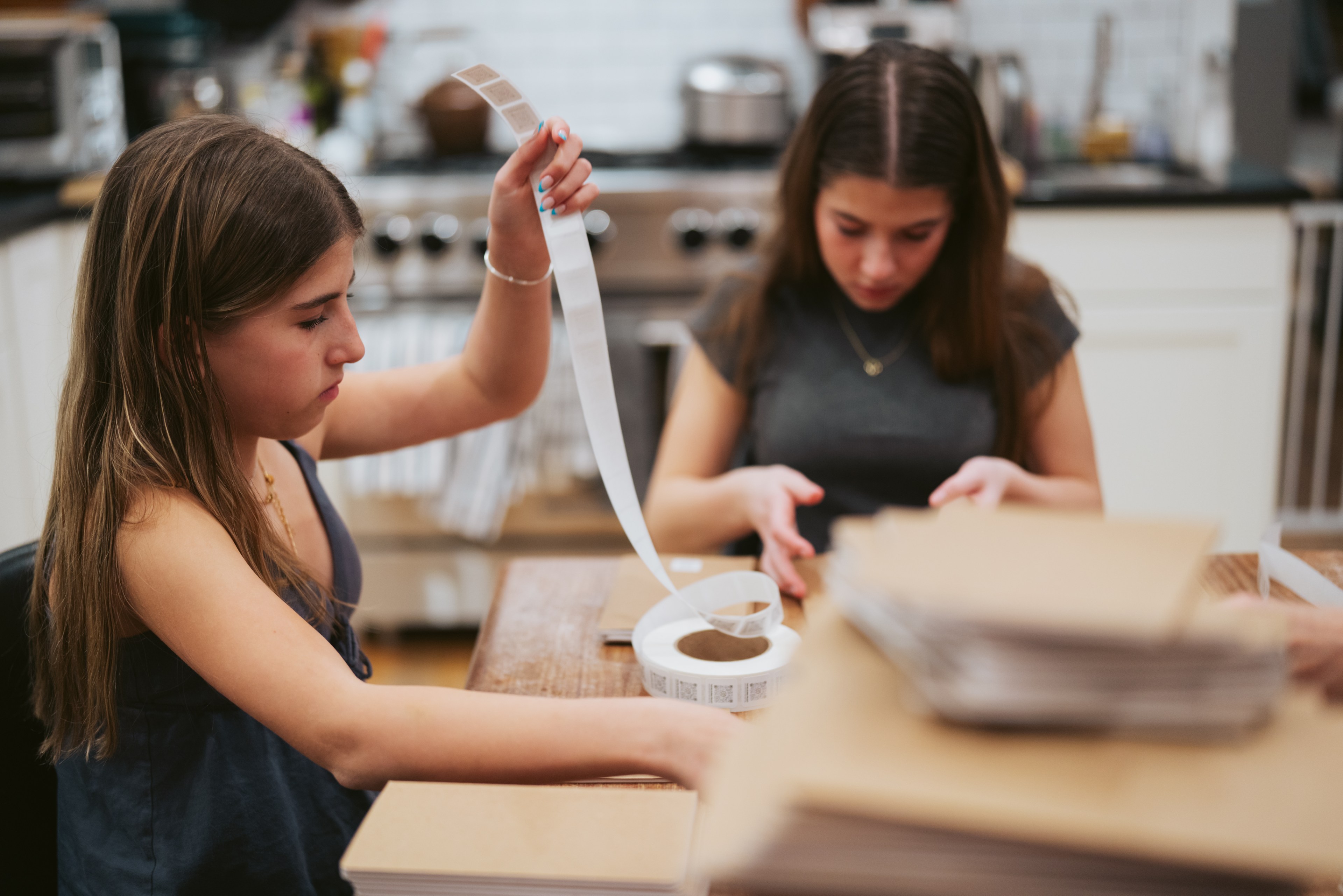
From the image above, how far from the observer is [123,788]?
3.22 ft

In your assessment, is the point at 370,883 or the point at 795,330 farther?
the point at 795,330

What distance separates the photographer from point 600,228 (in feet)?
8.13

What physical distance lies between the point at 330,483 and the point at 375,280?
1.52ft

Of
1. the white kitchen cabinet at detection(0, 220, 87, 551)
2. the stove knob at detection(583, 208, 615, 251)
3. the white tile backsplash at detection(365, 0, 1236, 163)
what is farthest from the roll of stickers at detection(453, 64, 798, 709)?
the white tile backsplash at detection(365, 0, 1236, 163)

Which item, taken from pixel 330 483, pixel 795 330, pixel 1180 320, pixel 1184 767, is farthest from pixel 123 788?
pixel 1180 320

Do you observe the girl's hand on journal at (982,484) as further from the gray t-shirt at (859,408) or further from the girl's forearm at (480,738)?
the girl's forearm at (480,738)

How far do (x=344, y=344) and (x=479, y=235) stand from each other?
156 cm

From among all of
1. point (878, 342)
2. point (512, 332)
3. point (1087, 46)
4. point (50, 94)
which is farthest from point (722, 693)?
point (1087, 46)

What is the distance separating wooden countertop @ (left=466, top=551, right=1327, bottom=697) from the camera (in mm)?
1009

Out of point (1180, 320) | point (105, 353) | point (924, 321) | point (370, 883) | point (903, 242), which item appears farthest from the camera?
point (1180, 320)

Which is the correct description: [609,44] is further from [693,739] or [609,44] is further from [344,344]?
[693,739]

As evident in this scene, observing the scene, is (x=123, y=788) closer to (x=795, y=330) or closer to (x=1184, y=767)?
(x=1184, y=767)

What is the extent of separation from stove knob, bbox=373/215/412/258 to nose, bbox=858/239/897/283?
1346 millimetres

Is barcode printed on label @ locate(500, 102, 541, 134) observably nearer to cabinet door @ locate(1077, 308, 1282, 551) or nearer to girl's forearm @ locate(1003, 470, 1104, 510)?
girl's forearm @ locate(1003, 470, 1104, 510)
